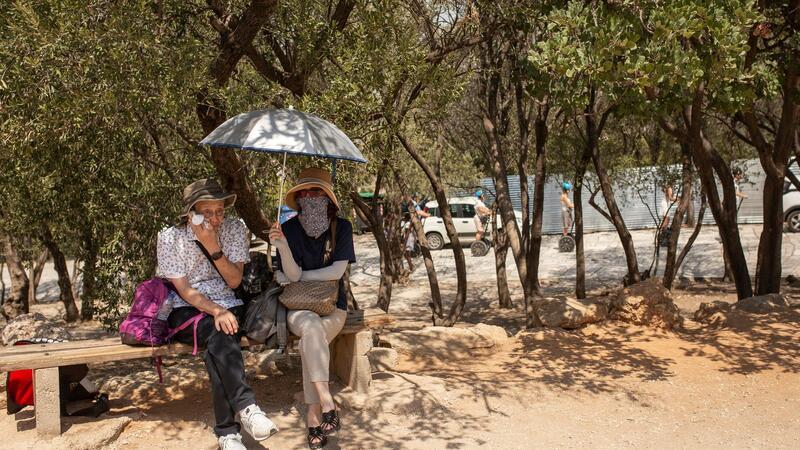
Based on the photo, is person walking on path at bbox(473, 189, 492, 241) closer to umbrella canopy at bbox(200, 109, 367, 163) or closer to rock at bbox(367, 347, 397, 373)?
rock at bbox(367, 347, 397, 373)

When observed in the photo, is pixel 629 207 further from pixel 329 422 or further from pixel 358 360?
pixel 329 422

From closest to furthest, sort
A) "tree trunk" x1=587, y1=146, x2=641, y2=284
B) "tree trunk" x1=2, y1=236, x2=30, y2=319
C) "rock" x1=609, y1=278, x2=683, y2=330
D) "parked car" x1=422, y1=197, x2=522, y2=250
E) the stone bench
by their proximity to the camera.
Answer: the stone bench → "rock" x1=609, y1=278, x2=683, y2=330 → "tree trunk" x1=587, y1=146, x2=641, y2=284 → "tree trunk" x1=2, y1=236, x2=30, y2=319 → "parked car" x1=422, y1=197, x2=522, y2=250

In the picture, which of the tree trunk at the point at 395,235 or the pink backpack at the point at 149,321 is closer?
the pink backpack at the point at 149,321

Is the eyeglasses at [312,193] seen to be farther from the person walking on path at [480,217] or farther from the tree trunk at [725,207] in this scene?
the person walking on path at [480,217]

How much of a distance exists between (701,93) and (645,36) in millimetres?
1764

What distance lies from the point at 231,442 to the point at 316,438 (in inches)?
21.1

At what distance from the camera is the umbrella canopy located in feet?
16.4

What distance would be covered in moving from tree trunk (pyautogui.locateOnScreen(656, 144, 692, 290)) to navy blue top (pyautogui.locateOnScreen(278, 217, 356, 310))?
8465 millimetres

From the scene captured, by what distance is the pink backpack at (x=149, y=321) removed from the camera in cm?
511

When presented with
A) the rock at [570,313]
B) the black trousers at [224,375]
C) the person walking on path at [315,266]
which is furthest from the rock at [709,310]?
the black trousers at [224,375]

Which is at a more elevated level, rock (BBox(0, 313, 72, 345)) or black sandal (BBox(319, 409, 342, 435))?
rock (BBox(0, 313, 72, 345))

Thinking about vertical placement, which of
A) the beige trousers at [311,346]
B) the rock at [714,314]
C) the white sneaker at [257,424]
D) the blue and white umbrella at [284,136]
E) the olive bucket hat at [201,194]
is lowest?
the white sneaker at [257,424]

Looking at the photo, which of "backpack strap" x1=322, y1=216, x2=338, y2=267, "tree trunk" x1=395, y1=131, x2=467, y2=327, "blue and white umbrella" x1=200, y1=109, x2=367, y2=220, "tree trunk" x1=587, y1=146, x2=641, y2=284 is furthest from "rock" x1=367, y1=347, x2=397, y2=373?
"tree trunk" x1=587, y1=146, x2=641, y2=284

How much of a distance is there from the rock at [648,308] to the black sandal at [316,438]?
452 cm
